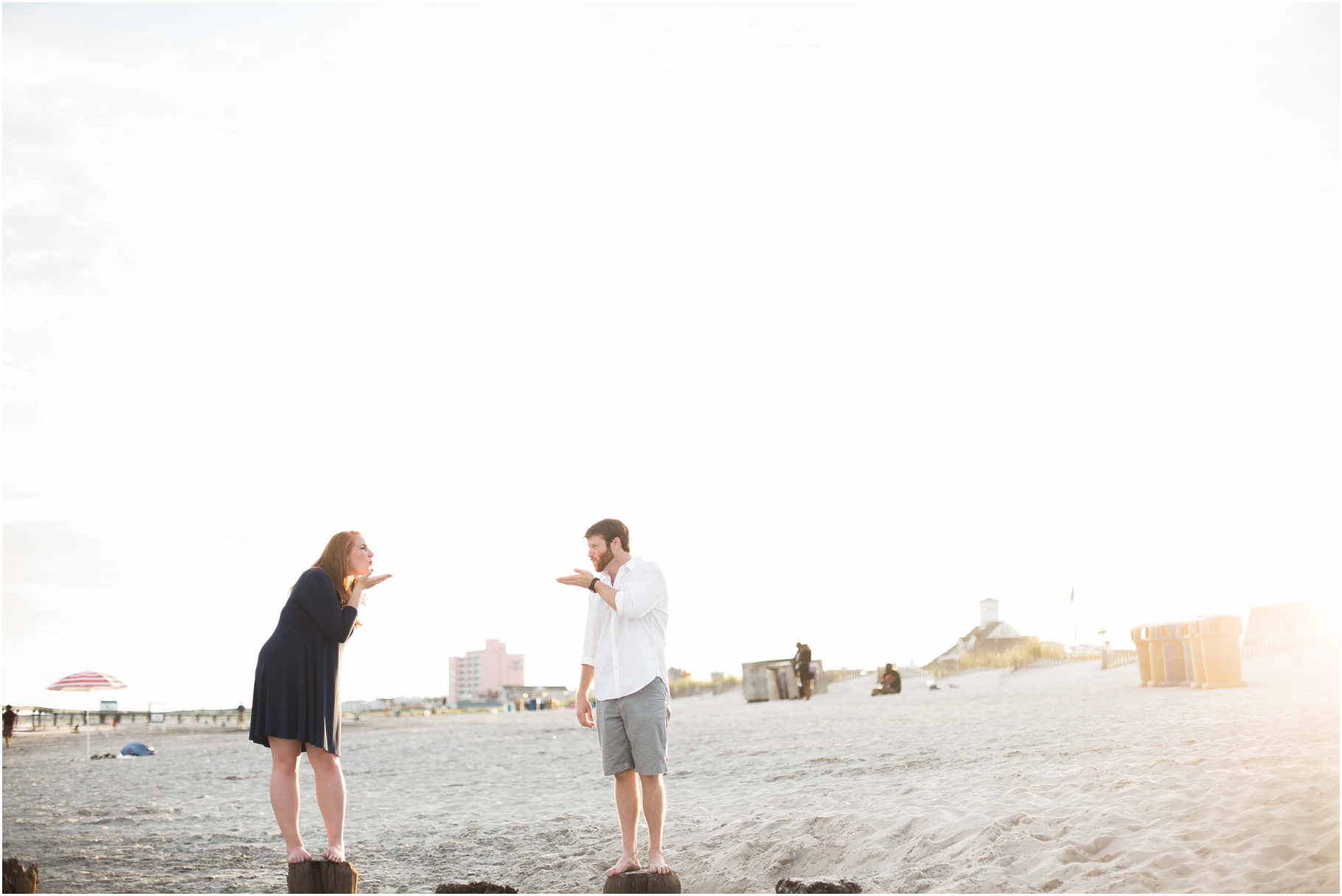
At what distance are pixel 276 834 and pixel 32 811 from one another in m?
4.69

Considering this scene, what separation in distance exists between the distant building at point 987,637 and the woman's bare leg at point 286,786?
48693 mm

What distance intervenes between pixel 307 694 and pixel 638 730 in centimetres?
166

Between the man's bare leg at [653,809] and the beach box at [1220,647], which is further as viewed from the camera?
the beach box at [1220,647]

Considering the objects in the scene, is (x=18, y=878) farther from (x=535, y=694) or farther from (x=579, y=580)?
(x=535, y=694)

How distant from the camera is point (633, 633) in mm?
4844

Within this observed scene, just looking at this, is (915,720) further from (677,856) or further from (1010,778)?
(677,856)

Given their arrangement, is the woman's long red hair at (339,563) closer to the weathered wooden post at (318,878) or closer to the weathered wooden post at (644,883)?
the weathered wooden post at (318,878)

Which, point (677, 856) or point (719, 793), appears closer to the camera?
point (677, 856)

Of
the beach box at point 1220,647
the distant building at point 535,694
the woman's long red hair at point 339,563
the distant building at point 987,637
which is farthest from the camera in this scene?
the distant building at point 535,694

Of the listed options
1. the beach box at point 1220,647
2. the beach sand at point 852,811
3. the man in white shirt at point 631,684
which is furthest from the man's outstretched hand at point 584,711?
the beach box at point 1220,647

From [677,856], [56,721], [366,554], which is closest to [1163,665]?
[677,856]

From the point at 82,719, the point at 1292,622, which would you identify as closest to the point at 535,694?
the point at 82,719

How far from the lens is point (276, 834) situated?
880 centimetres

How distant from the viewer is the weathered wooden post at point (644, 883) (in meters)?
4.54
